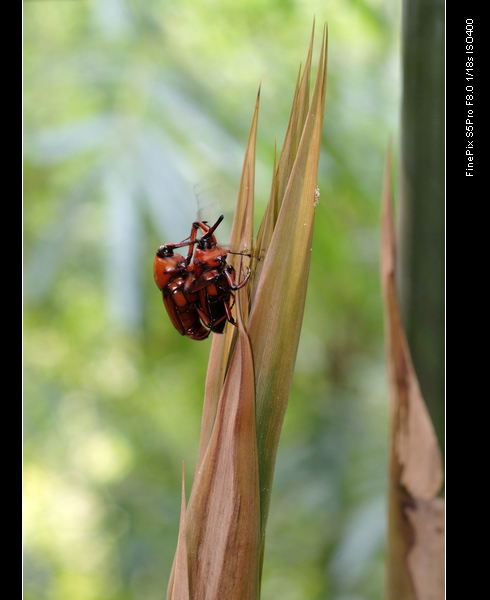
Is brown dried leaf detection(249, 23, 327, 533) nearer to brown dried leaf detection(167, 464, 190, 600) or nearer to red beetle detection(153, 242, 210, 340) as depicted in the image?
brown dried leaf detection(167, 464, 190, 600)

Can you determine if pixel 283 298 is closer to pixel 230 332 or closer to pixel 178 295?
pixel 230 332

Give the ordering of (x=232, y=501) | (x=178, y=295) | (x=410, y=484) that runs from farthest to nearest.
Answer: (x=178, y=295) < (x=410, y=484) < (x=232, y=501)

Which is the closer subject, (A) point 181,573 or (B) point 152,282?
(A) point 181,573

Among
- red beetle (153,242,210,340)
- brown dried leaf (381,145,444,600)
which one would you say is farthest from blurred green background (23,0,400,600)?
brown dried leaf (381,145,444,600)

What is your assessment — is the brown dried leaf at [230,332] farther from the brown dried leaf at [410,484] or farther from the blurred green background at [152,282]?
the blurred green background at [152,282]

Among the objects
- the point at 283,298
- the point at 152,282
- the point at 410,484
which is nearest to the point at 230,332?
the point at 283,298

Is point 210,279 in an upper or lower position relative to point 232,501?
upper

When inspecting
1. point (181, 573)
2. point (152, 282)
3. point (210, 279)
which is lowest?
point (181, 573)
